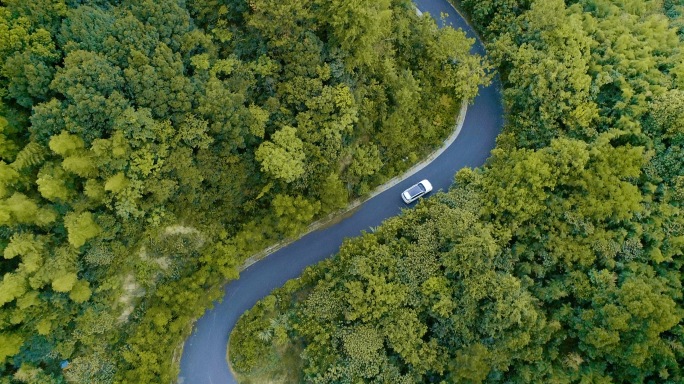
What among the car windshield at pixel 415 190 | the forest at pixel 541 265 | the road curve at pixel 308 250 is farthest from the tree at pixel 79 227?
the car windshield at pixel 415 190

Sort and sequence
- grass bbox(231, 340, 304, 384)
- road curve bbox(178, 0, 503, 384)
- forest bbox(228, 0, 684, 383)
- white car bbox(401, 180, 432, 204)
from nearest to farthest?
forest bbox(228, 0, 684, 383) → grass bbox(231, 340, 304, 384) → road curve bbox(178, 0, 503, 384) → white car bbox(401, 180, 432, 204)

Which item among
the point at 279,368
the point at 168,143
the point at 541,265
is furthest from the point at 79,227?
the point at 541,265

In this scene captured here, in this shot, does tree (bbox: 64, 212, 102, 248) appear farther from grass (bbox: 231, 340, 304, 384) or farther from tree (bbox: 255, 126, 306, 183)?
grass (bbox: 231, 340, 304, 384)

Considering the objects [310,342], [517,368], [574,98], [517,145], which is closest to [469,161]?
[517,145]

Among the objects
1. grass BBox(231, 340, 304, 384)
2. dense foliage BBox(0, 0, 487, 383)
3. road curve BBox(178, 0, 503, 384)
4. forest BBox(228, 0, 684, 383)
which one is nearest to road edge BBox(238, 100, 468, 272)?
road curve BBox(178, 0, 503, 384)

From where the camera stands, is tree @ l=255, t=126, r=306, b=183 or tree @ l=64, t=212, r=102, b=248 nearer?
tree @ l=64, t=212, r=102, b=248

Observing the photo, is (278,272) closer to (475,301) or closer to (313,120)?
(313,120)

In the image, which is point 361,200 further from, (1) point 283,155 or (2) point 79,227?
(2) point 79,227
